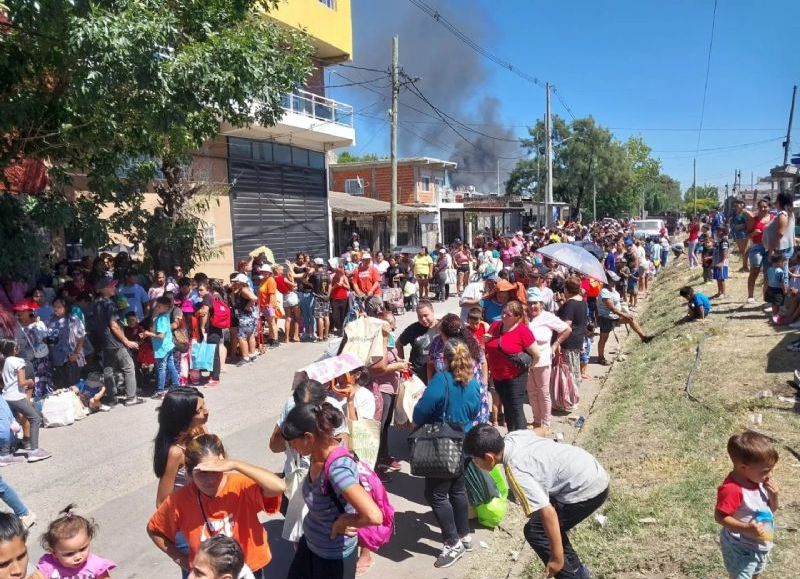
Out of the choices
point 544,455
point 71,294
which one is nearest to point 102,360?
point 71,294

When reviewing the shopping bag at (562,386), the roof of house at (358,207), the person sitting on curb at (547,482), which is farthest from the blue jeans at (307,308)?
the roof of house at (358,207)

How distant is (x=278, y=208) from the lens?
19.2 m

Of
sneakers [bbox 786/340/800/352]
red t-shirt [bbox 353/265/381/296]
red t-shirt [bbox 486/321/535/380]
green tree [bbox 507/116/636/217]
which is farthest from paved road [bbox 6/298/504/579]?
green tree [bbox 507/116/636/217]

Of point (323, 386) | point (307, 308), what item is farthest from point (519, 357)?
point (307, 308)

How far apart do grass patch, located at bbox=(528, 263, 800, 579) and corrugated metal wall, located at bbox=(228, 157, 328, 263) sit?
11.5 m

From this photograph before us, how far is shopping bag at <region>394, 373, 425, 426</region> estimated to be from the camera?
18.2 feet

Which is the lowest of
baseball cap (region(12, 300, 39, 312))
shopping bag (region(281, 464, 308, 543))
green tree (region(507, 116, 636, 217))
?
shopping bag (region(281, 464, 308, 543))

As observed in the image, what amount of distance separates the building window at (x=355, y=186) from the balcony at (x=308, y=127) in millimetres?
14662

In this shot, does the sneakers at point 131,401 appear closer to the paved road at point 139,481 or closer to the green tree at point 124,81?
the paved road at point 139,481

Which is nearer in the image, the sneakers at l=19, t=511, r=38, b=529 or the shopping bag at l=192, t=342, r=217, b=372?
the sneakers at l=19, t=511, r=38, b=529

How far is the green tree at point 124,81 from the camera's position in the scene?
7.20 metres

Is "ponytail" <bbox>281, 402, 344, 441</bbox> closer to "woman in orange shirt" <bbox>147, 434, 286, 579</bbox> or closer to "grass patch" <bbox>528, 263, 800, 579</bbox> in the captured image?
"woman in orange shirt" <bbox>147, 434, 286, 579</bbox>

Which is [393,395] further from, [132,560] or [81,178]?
[81,178]

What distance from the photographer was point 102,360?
8.30m
